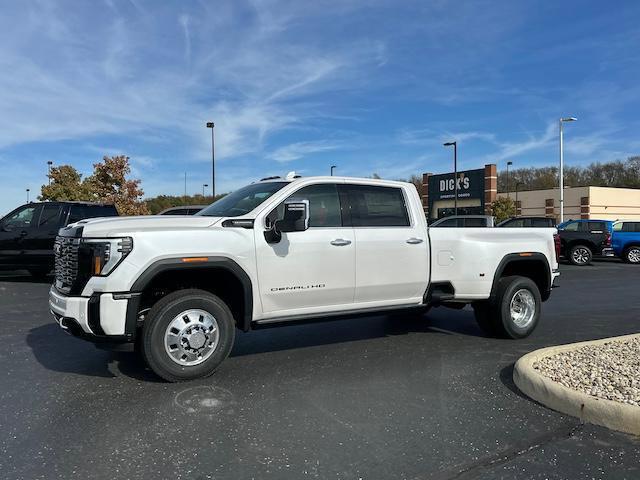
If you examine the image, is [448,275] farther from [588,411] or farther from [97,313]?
[97,313]

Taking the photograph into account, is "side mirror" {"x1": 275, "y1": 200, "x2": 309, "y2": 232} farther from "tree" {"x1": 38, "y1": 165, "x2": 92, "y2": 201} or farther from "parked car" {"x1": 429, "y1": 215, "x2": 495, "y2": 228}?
"tree" {"x1": 38, "y1": 165, "x2": 92, "y2": 201}

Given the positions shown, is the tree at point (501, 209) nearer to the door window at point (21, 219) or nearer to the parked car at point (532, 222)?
the parked car at point (532, 222)

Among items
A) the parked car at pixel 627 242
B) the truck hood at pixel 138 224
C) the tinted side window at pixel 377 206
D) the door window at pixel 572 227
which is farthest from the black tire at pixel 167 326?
the parked car at pixel 627 242

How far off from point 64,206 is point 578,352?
11.7m

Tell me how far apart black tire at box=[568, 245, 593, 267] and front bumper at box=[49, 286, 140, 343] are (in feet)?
65.0

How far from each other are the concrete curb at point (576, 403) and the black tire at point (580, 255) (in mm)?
17641

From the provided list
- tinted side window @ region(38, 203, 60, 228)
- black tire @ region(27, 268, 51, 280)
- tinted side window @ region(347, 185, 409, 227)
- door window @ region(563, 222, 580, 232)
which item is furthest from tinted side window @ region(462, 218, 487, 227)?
black tire @ region(27, 268, 51, 280)

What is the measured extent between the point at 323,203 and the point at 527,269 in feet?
11.0

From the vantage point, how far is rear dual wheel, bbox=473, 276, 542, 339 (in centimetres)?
671

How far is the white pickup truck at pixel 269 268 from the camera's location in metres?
4.61

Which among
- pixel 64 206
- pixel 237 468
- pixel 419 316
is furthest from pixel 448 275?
pixel 64 206

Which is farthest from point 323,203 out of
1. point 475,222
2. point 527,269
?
point 475,222

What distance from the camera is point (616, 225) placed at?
72.7 feet

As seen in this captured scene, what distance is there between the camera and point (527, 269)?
24.1 feet
